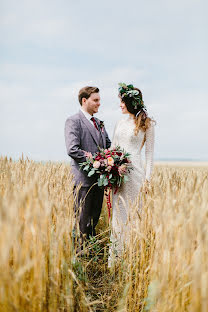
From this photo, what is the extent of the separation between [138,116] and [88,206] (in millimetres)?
1214

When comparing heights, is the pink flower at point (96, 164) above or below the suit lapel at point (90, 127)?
below

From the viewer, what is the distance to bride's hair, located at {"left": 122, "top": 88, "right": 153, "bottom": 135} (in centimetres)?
285

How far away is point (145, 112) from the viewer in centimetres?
292

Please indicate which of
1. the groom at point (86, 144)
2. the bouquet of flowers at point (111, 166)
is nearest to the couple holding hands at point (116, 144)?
the groom at point (86, 144)

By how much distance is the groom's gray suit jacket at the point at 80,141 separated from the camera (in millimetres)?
3010

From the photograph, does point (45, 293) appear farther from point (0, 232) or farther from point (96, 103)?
point (96, 103)

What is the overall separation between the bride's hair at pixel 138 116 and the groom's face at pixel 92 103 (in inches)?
18.4

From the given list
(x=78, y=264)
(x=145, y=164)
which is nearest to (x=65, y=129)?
(x=145, y=164)

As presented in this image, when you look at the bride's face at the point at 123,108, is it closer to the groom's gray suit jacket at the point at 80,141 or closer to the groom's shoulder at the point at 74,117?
the groom's gray suit jacket at the point at 80,141

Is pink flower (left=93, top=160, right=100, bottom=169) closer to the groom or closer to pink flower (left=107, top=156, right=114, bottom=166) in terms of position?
pink flower (left=107, top=156, right=114, bottom=166)

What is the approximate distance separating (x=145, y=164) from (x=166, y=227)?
4.99ft

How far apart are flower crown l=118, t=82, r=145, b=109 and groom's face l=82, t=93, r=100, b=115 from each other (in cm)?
39

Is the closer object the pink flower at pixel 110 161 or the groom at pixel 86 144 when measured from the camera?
the pink flower at pixel 110 161

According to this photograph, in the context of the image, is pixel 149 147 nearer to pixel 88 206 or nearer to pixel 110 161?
pixel 110 161
